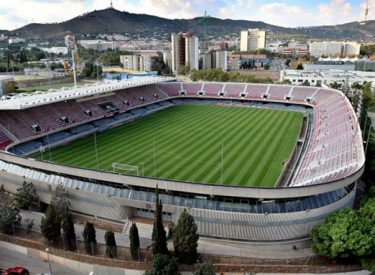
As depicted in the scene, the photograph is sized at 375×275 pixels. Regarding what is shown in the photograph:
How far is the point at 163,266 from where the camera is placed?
17672 mm

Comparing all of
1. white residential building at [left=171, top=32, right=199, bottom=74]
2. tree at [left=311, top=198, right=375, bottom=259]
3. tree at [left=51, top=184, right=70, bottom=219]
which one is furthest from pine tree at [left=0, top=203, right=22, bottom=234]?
white residential building at [left=171, top=32, right=199, bottom=74]

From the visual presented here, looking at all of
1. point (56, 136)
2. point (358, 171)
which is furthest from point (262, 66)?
point (358, 171)

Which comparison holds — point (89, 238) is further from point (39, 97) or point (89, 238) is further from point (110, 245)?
point (39, 97)

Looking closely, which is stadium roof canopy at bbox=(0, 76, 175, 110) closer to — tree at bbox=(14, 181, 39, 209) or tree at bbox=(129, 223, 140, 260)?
tree at bbox=(14, 181, 39, 209)

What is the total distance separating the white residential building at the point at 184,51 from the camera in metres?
140

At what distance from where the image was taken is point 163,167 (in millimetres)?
34250

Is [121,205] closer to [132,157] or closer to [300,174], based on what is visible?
[132,157]

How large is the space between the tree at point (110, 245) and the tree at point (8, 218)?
781 cm

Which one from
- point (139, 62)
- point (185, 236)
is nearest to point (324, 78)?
point (185, 236)

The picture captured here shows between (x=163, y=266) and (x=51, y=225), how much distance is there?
30.2 ft

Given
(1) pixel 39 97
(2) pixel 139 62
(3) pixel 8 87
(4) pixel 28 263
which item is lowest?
(4) pixel 28 263

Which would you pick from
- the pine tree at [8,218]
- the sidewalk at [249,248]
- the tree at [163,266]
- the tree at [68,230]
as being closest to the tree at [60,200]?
the tree at [68,230]

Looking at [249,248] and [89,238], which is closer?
[89,238]

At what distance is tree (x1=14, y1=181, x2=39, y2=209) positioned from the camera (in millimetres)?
26688
